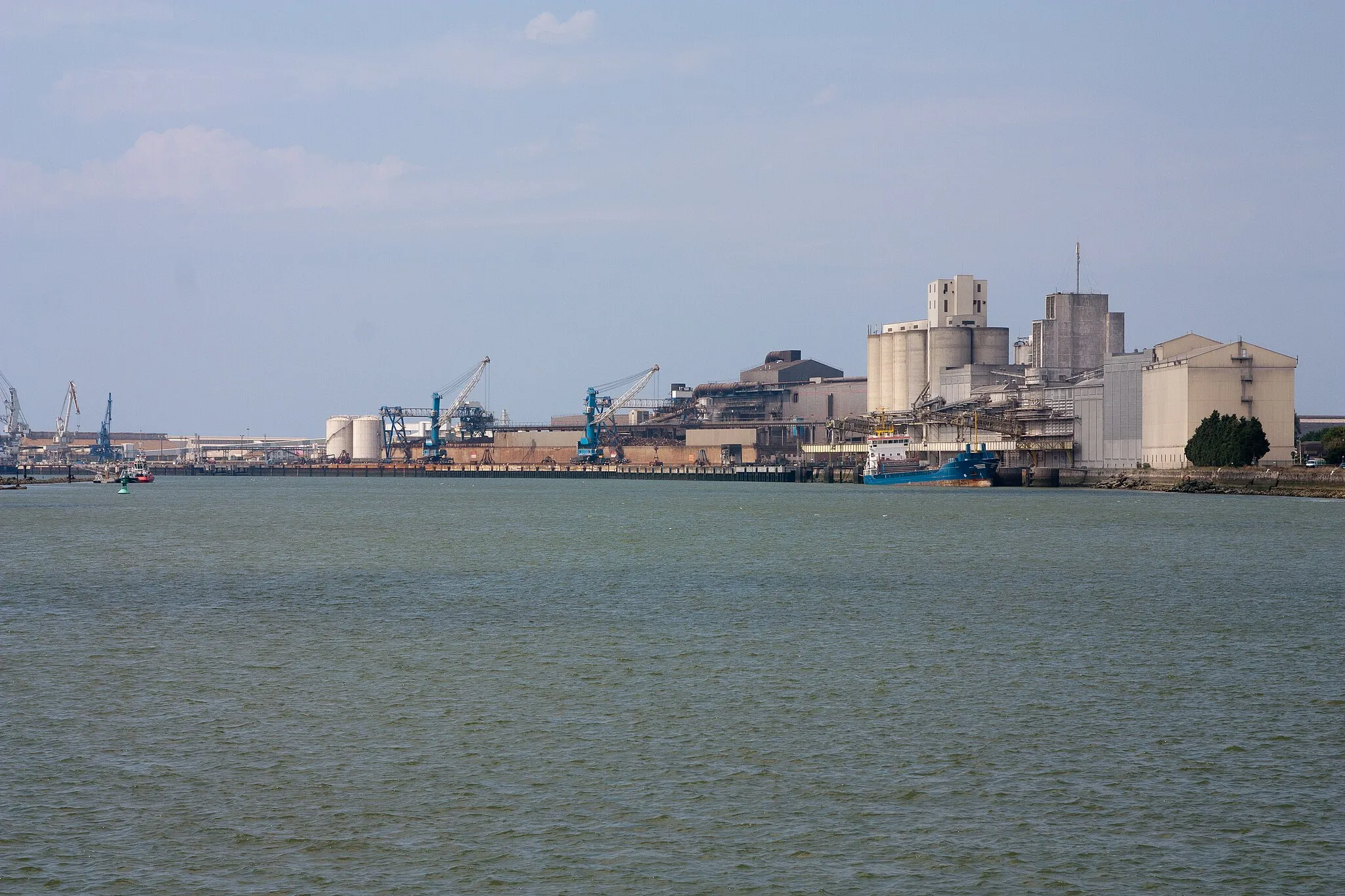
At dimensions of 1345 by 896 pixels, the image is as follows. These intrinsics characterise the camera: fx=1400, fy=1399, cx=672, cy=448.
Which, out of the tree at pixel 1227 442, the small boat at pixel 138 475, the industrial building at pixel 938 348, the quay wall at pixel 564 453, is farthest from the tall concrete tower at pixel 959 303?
the small boat at pixel 138 475

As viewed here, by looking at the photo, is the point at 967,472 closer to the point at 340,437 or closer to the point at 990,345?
the point at 990,345

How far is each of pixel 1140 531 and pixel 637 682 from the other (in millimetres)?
33505

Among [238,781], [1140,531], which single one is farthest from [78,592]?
[1140,531]

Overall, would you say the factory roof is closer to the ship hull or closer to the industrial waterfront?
the industrial waterfront

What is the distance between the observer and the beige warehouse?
80375mm

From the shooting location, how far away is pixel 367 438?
187500 mm

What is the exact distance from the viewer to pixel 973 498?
79500 mm

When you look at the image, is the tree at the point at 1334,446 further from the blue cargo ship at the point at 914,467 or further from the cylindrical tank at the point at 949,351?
the cylindrical tank at the point at 949,351

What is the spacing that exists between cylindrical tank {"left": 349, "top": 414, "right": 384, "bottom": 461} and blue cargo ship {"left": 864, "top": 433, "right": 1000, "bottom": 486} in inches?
3530

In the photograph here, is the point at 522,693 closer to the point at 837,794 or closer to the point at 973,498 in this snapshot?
the point at 837,794

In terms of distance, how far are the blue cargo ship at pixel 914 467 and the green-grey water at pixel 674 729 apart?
229ft

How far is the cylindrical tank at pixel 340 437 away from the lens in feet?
622

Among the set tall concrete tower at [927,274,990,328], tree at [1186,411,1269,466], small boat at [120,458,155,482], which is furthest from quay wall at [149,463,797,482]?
tree at [1186,411,1269,466]

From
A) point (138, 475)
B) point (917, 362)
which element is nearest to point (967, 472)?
point (917, 362)
